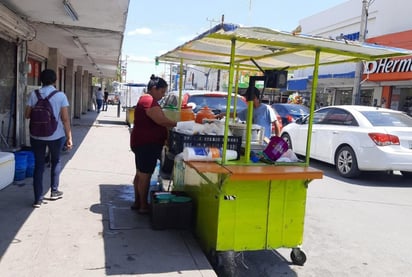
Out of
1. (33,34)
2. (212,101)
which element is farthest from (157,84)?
(33,34)

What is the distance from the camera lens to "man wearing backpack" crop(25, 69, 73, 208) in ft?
15.9

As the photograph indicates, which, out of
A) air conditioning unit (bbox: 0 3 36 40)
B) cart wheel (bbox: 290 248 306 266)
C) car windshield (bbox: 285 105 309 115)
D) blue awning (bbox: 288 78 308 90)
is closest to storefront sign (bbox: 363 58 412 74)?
car windshield (bbox: 285 105 309 115)

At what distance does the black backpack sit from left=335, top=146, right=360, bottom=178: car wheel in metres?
6.05

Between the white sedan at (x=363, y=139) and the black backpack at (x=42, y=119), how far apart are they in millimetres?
6010

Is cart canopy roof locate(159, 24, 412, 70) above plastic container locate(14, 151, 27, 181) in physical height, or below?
above

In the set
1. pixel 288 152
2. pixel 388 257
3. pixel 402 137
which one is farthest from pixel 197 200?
pixel 402 137

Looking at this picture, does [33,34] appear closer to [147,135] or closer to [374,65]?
[147,135]

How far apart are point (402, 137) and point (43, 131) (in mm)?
6586

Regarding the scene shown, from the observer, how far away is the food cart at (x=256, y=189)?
3584 mm

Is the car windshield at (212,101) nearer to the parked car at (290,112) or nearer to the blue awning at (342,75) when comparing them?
the parked car at (290,112)

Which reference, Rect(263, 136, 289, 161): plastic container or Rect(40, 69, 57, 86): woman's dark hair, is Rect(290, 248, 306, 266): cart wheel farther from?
Rect(40, 69, 57, 86): woman's dark hair

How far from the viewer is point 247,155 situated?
3977 mm

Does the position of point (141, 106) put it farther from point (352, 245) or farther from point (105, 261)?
point (352, 245)

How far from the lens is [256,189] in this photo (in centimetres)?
377
